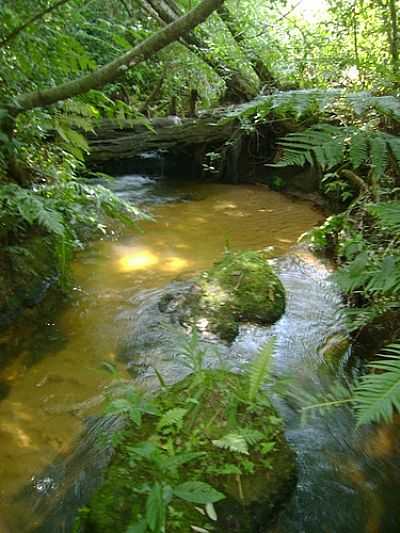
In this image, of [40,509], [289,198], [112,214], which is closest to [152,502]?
[40,509]

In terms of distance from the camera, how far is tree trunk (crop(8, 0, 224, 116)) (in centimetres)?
251

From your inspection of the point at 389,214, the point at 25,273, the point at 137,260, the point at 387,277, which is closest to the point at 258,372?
the point at 387,277

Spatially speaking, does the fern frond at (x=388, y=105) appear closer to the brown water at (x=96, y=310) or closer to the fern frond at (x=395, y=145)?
the fern frond at (x=395, y=145)

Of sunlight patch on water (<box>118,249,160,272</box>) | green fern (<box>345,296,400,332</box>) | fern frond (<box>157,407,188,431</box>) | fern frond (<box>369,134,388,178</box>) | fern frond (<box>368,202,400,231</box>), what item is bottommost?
sunlight patch on water (<box>118,249,160,272</box>)

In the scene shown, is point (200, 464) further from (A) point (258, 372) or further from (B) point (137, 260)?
(B) point (137, 260)

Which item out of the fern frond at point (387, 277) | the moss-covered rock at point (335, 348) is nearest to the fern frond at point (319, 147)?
the fern frond at point (387, 277)

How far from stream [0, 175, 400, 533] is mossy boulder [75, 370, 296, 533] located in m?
0.26

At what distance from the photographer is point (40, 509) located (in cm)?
230

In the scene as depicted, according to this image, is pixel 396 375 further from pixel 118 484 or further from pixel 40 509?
pixel 40 509

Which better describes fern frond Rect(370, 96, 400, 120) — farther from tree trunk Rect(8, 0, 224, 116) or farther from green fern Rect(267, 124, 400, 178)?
tree trunk Rect(8, 0, 224, 116)

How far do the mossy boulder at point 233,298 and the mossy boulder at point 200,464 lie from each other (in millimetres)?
1371

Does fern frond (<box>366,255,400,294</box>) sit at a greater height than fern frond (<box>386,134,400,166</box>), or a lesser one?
lesser

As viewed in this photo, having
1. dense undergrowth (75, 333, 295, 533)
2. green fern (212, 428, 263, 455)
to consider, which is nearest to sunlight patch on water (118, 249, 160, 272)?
dense undergrowth (75, 333, 295, 533)

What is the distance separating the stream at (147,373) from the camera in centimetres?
233
